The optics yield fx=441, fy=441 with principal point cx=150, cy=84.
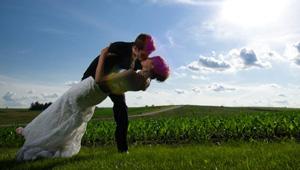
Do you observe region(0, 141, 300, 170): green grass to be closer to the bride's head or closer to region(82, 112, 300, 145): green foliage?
the bride's head

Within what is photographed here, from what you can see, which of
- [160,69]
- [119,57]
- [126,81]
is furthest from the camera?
[119,57]

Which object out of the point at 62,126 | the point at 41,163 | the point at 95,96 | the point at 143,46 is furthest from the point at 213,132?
the point at 143,46

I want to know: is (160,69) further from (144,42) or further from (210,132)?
(210,132)

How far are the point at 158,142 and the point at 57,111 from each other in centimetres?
790

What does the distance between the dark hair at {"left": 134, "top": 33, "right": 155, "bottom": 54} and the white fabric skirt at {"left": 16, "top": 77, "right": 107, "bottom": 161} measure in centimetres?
134

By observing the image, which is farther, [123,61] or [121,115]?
[121,115]

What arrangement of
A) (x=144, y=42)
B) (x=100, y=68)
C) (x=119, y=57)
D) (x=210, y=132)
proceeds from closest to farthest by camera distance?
1. (x=144, y=42)
2. (x=100, y=68)
3. (x=119, y=57)
4. (x=210, y=132)

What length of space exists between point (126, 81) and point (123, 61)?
3.08 feet

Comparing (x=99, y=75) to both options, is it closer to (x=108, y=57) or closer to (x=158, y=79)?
(x=108, y=57)

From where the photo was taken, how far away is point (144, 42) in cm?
732

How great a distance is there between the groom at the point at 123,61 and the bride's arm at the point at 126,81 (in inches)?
14.8

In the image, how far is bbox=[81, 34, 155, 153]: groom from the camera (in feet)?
24.1

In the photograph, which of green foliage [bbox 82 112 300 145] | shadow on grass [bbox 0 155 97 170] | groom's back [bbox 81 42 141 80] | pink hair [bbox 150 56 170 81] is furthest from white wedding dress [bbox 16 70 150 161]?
green foliage [bbox 82 112 300 145]

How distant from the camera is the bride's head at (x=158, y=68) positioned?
6879mm
